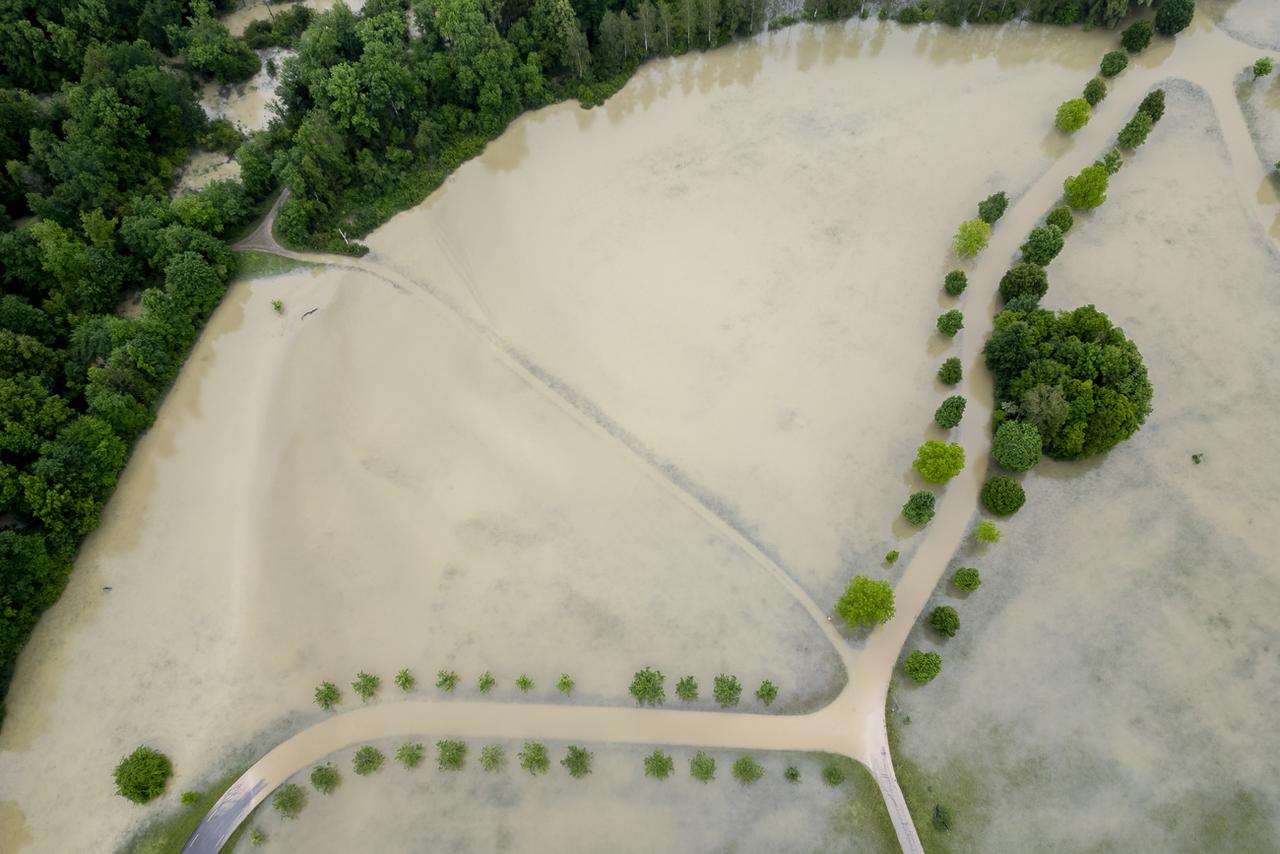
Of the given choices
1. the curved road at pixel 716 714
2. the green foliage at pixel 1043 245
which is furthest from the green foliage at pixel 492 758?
the green foliage at pixel 1043 245

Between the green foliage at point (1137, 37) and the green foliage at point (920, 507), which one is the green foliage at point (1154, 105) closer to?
the green foliage at point (1137, 37)

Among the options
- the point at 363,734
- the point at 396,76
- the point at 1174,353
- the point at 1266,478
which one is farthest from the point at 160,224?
the point at 1266,478

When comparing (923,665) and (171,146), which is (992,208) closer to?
(923,665)

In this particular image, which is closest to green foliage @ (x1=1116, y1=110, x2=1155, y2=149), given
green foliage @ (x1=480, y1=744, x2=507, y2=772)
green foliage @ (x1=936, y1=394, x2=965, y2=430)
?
green foliage @ (x1=936, y1=394, x2=965, y2=430)

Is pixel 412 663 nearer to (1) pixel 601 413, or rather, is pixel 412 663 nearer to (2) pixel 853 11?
(1) pixel 601 413

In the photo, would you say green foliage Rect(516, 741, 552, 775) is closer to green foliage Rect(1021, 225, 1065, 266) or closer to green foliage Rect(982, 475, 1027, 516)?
green foliage Rect(982, 475, 1027, 516)

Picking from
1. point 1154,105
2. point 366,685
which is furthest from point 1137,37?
point 366,685
